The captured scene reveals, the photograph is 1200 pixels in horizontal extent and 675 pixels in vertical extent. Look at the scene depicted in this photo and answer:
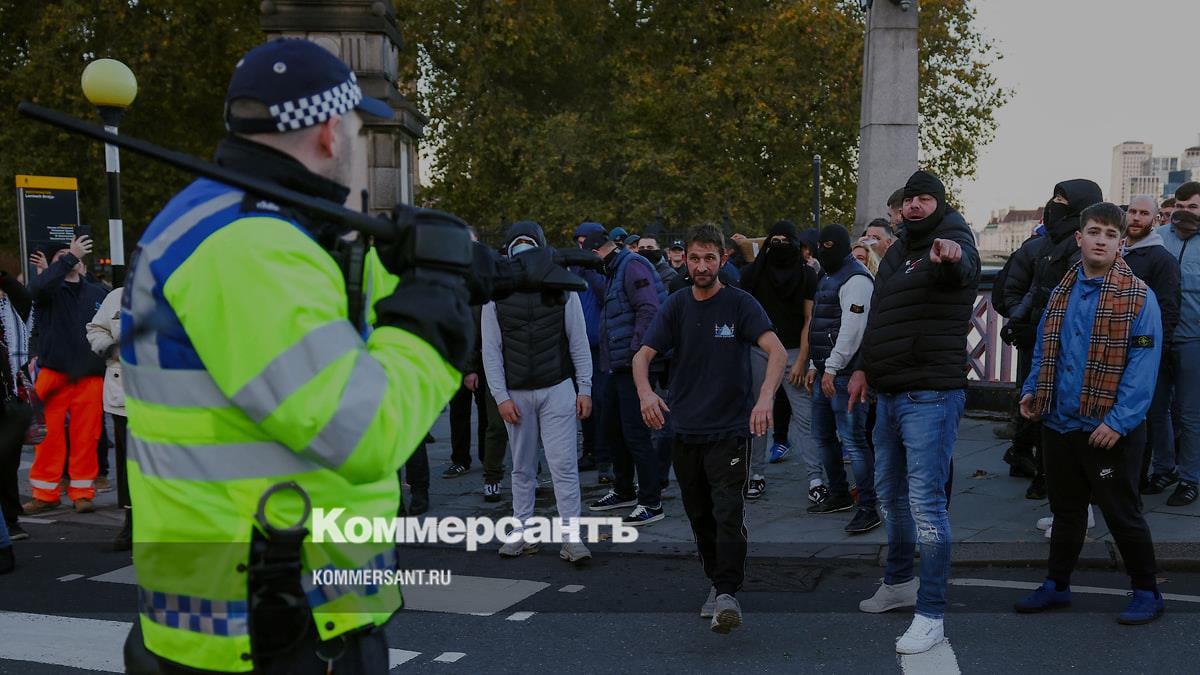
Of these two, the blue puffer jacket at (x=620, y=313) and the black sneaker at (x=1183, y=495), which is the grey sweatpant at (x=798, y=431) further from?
the black sneaker at (x=1183, y=495)

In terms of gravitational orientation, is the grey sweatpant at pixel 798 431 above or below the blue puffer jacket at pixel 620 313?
below

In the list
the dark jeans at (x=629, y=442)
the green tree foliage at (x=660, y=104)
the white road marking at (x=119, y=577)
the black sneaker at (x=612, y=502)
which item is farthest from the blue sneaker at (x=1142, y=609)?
the green tree foliage at (x=660, y=104)

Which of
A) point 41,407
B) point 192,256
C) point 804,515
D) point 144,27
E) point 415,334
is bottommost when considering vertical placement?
point 804,515

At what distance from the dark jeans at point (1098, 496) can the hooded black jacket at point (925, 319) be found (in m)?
0.71

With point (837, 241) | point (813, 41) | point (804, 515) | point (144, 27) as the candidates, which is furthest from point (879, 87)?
point (144, 27)

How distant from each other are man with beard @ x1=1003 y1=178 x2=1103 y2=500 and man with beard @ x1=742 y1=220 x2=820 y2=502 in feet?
4.57

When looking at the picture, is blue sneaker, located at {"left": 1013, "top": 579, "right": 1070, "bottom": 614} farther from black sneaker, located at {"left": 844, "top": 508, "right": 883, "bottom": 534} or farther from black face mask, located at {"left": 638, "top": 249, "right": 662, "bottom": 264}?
black face mask, located at {"left": 638, "top": 249, "right": 662, "bottom": 264}

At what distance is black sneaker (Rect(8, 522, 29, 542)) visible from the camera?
695cm

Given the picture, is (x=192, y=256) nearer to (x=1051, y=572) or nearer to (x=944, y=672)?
(x=944, y=672)

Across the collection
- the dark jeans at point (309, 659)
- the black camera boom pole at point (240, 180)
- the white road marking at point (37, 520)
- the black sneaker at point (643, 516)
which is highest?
the black camera boom pole at point (240, 180)

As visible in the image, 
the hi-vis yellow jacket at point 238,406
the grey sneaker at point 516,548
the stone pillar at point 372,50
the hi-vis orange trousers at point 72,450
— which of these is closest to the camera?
the hi-vis yellow jacket at point 238,406

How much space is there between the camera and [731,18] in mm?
24250

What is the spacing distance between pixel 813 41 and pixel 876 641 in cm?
1977

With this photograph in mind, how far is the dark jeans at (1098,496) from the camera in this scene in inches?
189
